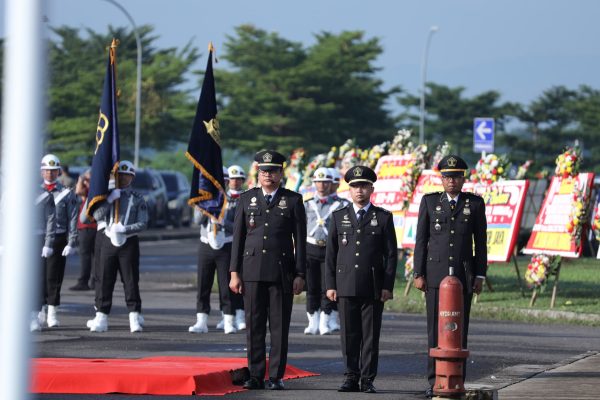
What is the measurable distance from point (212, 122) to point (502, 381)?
231 inches

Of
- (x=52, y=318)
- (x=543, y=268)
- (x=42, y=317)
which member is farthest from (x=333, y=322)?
(x=543, y=268)

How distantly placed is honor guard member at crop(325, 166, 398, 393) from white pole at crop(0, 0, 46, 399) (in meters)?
7.54

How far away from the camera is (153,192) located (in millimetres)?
46094

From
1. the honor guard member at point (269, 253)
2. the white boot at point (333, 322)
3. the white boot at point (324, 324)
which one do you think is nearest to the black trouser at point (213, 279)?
the white boot at point (324, 324)

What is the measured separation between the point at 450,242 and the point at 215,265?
5772mm

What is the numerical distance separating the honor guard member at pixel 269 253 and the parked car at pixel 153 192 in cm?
3367

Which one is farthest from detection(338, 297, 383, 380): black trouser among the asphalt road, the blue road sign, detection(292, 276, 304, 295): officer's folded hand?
the blue road sign

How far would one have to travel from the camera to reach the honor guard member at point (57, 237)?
651 inches

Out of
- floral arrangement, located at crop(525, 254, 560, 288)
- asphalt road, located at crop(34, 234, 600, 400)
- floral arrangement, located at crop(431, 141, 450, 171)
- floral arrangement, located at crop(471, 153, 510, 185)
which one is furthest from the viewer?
floral arrangement, located at crop(431, 141, 450, 171)

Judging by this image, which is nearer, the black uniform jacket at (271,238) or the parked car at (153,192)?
the black uniform jacket at (271,238)

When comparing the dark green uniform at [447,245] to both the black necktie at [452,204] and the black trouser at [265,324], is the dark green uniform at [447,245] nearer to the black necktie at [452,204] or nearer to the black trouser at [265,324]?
the black necktie at [452,204]

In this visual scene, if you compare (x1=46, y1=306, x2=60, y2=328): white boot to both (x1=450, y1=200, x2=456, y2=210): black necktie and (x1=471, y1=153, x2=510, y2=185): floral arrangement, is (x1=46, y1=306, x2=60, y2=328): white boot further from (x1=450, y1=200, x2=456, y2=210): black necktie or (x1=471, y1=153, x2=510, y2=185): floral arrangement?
(x1=471, y1=153, x2=510, y2=185): floral arrangement

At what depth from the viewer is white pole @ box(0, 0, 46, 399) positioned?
3328 mm

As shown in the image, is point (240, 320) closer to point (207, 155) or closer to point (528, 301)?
point (207, 155)
